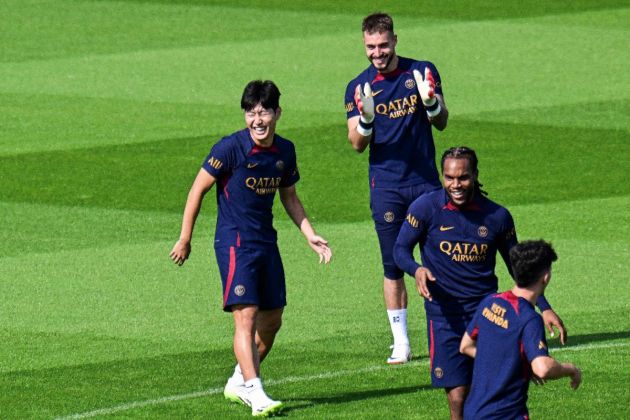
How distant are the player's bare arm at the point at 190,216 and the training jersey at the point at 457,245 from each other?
1848 mm

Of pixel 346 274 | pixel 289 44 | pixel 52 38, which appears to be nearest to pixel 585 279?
pixel 346 274

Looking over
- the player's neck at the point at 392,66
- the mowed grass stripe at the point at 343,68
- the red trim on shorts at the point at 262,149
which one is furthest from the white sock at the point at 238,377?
the mowed grass stripe at the point at 343,68

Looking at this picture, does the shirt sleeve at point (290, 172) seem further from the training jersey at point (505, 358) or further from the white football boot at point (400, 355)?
the training jersey at point (505, 358)

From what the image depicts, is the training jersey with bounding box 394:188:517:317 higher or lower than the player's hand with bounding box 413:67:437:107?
lower

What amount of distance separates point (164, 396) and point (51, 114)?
15.3 meters

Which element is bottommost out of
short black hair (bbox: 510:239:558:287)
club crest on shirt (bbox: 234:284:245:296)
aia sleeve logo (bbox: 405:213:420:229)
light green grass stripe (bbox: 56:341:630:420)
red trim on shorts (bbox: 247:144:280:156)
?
light green grass stripe (bbox: 56:341:630:420)

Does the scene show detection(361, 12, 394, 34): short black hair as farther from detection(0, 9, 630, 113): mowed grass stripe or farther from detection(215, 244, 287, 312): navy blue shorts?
detection(0, 9, 630, 113): mowed grass stripe

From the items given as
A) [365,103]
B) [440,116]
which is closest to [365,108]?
[365,103]

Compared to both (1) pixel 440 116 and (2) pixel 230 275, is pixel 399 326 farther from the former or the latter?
(2) pixel 230 275

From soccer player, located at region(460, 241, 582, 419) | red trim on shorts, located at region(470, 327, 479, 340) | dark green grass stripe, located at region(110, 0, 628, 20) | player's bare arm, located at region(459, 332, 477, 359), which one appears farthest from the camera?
dark green grass stripe, located at region(110, 0, 628, 20)

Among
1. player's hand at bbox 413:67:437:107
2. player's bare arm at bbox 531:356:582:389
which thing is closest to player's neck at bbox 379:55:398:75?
player's hand at bbox 413:67:437:107

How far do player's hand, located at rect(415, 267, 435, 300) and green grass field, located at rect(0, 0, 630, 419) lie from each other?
1926 millimetres

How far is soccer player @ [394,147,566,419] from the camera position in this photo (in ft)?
34.7

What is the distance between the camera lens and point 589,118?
86.0 feet
